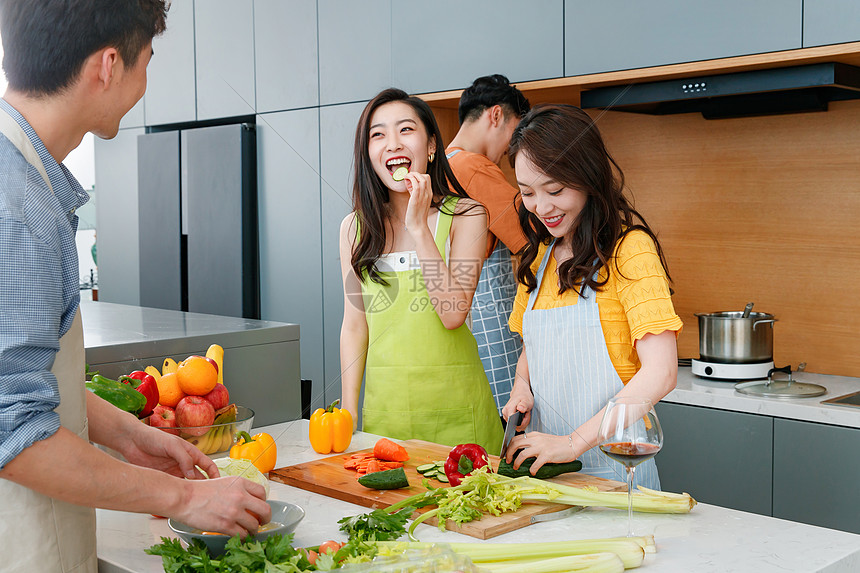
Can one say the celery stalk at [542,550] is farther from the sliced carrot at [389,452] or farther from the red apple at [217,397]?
the red apple at [217,397]

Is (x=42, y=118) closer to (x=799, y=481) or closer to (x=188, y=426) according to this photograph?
(x=188, y=426)

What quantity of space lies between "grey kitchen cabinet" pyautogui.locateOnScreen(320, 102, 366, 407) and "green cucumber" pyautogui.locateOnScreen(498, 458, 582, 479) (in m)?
1.73

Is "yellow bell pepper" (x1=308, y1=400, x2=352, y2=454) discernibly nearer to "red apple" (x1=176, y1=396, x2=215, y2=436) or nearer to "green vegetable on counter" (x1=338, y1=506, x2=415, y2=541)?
"red apple" (x1=176, y1=396, x2=215, y2=436)

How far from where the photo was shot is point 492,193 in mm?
2209

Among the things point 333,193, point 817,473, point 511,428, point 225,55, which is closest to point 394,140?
point 511,428

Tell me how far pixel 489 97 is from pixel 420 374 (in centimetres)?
93

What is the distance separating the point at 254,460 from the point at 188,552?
0.43 meters

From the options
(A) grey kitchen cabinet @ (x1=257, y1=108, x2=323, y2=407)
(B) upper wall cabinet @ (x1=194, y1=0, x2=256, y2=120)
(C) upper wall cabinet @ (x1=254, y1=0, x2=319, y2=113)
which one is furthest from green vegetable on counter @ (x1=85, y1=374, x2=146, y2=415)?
(B) upper wall cabinet @ (x1=194, y1=0, x2=256, y2=120)

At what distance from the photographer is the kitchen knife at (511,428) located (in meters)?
1.31

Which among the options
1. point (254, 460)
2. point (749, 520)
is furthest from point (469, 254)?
point (749, 520)

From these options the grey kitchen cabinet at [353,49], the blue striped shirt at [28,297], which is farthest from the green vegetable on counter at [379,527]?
the grey kitchen cabinet at [353,49]

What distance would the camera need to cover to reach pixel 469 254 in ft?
5.75

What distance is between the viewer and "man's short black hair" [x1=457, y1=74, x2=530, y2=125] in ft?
7.49

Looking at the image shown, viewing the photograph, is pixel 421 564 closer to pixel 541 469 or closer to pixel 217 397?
pixel 541 469
